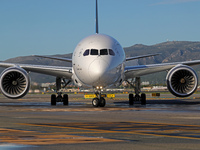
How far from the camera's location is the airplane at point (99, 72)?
27562 millimetres

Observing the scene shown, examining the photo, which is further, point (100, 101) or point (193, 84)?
point (193, 84)

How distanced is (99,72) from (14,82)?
7997 millimetres

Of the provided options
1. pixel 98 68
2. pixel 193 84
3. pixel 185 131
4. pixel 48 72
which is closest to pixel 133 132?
pixel 185 131

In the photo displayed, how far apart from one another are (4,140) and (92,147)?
2.49 metres

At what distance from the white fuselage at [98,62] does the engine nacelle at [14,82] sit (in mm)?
3731

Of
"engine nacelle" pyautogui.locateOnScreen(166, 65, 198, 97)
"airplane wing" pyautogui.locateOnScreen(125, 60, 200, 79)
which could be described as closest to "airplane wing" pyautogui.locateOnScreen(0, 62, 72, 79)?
"airplane wing" pyautogui.locateOnScreen(125, 60, 200, 79)

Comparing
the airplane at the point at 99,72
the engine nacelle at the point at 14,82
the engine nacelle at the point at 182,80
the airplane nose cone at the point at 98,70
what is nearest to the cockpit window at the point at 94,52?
the airplane at the point at 99,72

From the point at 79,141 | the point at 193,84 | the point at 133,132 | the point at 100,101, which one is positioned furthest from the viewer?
the point at 193,84

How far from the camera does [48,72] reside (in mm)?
33562

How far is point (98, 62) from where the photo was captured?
27.2 meters

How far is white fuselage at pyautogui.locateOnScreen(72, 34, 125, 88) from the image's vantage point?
27141 mm

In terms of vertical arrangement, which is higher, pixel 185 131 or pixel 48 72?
pixel 48 72

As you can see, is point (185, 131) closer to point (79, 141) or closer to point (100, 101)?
point (79, 141)

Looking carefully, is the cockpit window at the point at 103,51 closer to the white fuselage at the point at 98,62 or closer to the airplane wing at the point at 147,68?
the white fuselage at the point at 98,62
